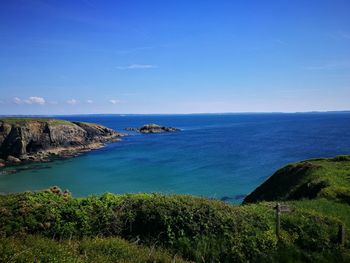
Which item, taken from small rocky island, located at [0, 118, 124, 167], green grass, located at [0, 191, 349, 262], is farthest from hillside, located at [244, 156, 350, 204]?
small rocky island, located at [0, 118, 124, 167]

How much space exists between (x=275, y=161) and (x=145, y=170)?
1080 inches

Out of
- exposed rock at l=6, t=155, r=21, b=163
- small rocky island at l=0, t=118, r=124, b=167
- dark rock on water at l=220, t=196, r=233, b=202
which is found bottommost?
dark rock on water at l=220, t=196, r=233, b=202

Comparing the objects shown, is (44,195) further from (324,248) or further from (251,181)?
(251,181)

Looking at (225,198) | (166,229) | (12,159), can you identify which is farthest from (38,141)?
(166,229)

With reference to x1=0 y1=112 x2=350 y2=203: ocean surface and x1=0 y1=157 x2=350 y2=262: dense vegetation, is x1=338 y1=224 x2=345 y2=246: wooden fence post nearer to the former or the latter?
x1=0 y1=157 x2=350 y2=262: dense vegetation

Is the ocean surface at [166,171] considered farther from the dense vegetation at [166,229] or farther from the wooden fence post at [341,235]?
the wooden fence post at [341,235]

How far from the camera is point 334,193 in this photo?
24.1 meters

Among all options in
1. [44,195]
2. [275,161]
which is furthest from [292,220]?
[275,161]

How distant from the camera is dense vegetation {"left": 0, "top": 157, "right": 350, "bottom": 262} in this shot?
1386 cm

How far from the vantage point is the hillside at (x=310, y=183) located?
80.6ft

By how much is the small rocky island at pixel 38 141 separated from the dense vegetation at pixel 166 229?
209 feet

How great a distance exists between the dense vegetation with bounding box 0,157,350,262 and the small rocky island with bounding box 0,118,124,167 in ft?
209

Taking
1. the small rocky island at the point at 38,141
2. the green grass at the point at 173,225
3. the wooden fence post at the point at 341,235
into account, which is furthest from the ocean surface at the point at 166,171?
the wooden fence post at the point at 341,235

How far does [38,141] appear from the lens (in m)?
85.0
